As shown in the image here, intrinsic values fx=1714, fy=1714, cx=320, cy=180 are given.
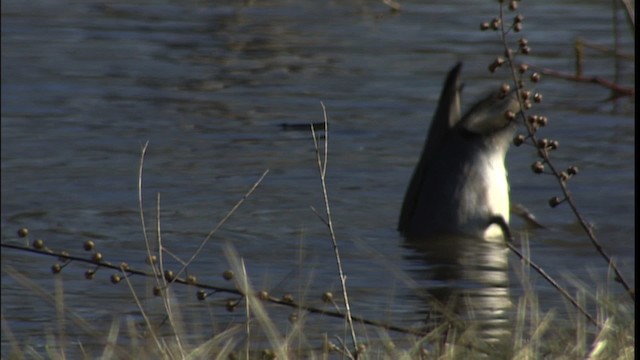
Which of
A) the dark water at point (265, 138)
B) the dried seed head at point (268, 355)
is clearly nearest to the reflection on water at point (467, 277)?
the dark water at point (265, 138)

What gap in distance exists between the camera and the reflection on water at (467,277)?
6121 millimetres

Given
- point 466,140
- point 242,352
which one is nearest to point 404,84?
point 466,140

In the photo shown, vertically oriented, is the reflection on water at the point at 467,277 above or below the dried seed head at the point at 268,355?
below

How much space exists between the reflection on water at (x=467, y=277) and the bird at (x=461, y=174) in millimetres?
100

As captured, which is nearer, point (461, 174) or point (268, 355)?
point (268, 355)

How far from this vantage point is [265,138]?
10008 mm

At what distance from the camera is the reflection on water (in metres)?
6.12

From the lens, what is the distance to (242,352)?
4496mm

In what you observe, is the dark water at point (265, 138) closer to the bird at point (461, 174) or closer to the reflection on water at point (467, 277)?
the reflection on water at point (467, 277)

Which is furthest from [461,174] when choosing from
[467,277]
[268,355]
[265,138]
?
[268,355]

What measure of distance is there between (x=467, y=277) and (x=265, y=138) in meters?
3.00

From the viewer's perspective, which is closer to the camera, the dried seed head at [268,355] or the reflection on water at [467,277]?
the dried seed head at [268,355]

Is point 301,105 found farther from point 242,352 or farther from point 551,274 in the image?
point 242,352

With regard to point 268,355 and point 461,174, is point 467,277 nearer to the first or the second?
point 461,174
